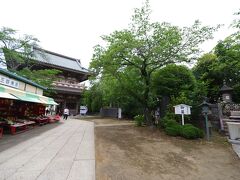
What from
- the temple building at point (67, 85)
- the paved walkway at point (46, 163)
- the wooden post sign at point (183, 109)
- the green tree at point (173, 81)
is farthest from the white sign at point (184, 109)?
the temple building at point (67, 85)

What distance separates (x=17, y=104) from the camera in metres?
11.9

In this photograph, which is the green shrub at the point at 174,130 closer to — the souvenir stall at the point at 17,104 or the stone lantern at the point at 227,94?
the stone lantern at the point at 227,94

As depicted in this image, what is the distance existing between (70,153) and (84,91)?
18.2m

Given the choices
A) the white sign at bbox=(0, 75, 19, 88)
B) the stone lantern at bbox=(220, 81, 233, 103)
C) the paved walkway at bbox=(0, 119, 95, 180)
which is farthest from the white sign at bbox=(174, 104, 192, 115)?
the white sign at bbox=(0, 75, 19, 88)

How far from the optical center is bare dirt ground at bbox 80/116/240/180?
405 centimetres

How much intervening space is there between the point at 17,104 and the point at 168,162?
12.3m

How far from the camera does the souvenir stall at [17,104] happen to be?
8087mm

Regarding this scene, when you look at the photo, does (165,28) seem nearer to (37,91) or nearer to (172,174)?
(172,174)

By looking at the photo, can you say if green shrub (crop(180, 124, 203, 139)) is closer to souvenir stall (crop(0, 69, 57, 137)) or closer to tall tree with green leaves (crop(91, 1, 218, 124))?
tall tree with green leaves (crop(91, 1, 218, 124))

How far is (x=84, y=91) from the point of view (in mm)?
23156

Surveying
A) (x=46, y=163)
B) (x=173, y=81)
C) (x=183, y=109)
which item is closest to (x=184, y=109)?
(x=183, y=109)

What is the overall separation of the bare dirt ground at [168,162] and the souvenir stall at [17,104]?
551 cm

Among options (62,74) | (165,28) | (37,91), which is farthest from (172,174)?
(62,74)

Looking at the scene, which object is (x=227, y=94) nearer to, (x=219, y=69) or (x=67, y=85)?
(x=219, y=69)
